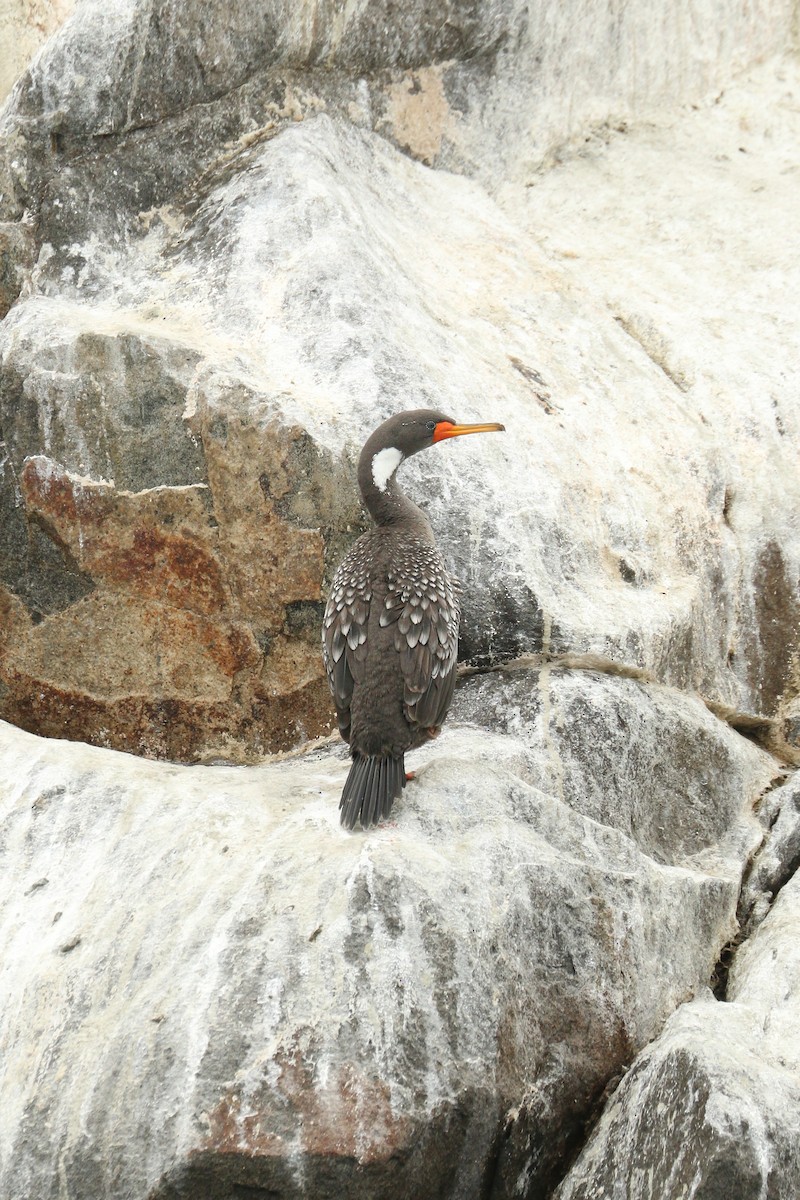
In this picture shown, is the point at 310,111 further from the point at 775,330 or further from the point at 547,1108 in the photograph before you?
the point at 547,1108

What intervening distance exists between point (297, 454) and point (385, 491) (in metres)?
0.43

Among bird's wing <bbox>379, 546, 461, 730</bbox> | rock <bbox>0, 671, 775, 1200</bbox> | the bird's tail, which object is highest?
bird's wing <bbox>379, 546, 461, 730</bbox>

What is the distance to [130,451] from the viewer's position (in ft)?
18.0

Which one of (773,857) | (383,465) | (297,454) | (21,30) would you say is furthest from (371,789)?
(21,30)

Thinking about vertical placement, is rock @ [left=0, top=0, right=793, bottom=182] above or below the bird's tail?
Answer: above

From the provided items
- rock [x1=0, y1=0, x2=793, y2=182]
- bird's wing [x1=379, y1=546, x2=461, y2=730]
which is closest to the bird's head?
bird's wing [x1=379, y1=546, x2=461, y2=730]

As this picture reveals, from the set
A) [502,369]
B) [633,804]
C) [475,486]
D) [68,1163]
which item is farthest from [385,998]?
[502,369]

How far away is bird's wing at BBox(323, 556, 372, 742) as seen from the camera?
4.75 meters

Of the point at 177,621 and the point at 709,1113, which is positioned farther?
the point at 177,621

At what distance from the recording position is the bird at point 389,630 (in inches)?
175

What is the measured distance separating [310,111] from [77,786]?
418 centimetres

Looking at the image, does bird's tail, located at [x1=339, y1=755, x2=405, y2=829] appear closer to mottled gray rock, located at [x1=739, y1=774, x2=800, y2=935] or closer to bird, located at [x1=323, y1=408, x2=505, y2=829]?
bird, located at [x1=323, y1=408, x2=505, y2=829]

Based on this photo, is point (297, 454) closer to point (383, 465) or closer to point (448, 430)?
point (383, 465)

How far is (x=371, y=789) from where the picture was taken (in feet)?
14.1
